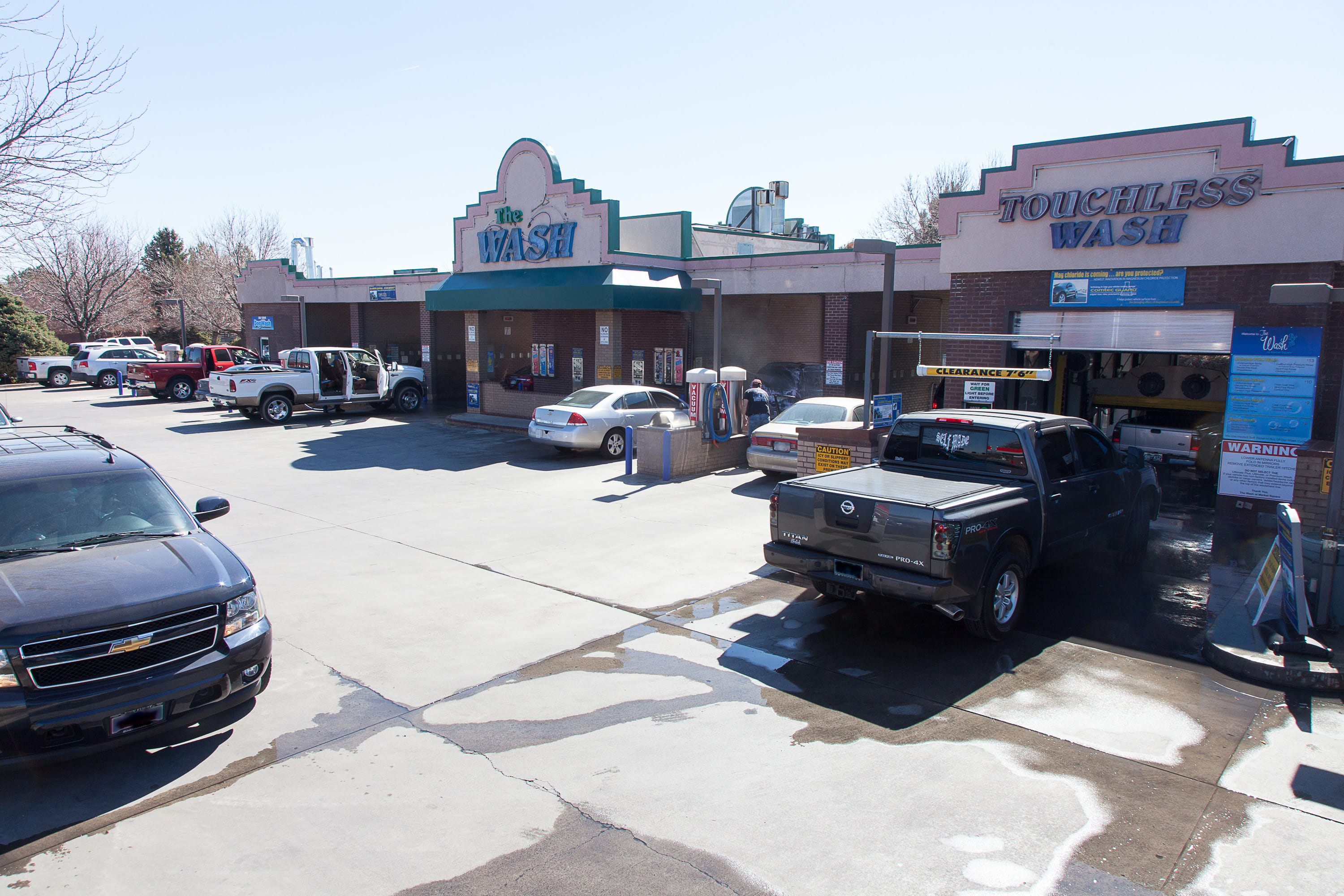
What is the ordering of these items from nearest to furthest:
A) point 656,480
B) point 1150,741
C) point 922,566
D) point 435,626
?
point 1150,741 → point 922,566 → point 435,626 → point 656,480

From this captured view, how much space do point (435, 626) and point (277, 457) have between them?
11772 mm

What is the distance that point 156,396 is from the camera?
2906 centimetres

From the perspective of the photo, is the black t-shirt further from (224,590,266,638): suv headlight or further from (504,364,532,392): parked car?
(224,590,266,638): suv headlight

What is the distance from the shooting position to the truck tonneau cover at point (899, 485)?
7.03 m

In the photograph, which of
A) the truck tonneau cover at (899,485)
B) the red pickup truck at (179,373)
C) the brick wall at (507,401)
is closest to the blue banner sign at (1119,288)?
the truck tonneau cover at (899,485)

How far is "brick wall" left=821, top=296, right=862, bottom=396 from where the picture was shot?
20.7 metres

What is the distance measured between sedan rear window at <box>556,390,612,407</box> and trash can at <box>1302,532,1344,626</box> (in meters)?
12.2

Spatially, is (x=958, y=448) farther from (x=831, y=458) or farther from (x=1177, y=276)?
(x=1177, y=276)

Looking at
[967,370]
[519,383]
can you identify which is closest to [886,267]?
[967,370]

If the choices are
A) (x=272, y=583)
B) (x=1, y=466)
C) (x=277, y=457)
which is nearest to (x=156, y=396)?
(x=277, y=457)

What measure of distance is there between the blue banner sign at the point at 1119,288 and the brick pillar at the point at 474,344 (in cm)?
1545

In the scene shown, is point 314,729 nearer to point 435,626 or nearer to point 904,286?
point 435,626

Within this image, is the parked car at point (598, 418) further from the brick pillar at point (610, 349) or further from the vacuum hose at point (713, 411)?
the brick pillar at point (610, 349)

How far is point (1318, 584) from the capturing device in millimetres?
7270
